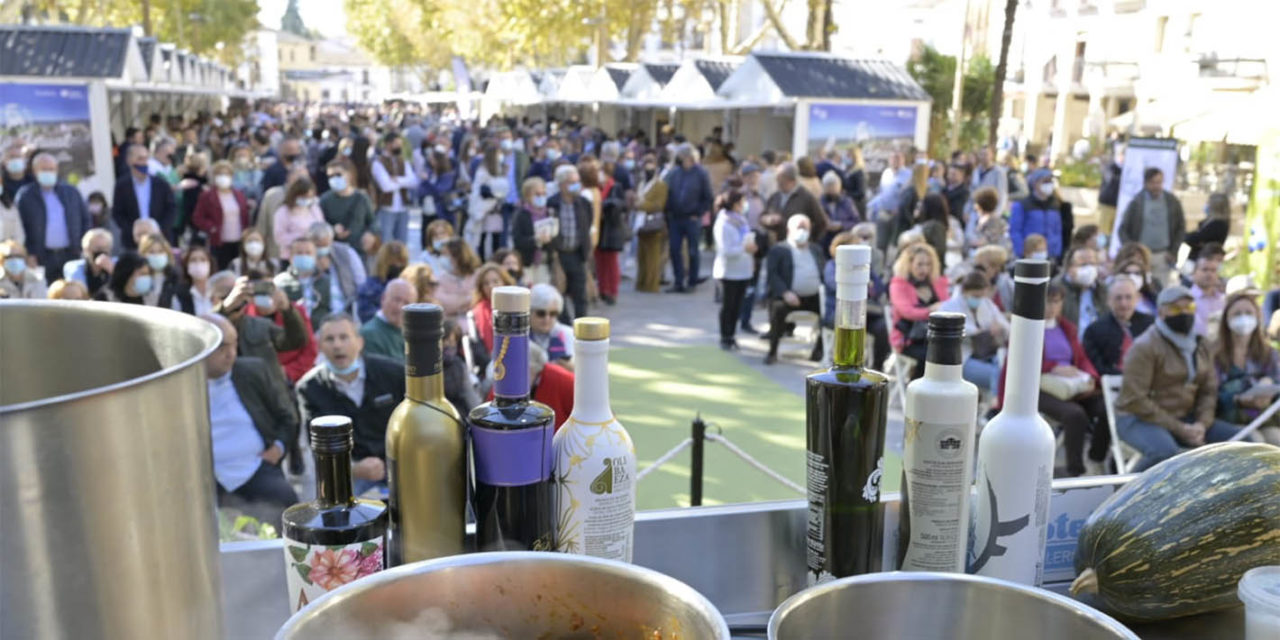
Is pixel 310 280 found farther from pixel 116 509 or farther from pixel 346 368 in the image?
pixel 116 509

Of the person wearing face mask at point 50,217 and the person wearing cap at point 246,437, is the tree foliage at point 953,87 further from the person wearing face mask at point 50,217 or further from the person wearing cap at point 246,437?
the person wearing cap at point 246,437

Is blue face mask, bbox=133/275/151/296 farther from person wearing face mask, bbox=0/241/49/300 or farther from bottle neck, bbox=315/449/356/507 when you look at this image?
bottle neck, bbox=315/449/356/507

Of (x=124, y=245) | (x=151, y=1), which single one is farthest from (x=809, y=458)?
(x=151, y=1)

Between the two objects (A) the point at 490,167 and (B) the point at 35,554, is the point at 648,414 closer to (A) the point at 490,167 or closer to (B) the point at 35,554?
(A) the point at 490,167

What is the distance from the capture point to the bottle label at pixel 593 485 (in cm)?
127

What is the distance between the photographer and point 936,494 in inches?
53.6

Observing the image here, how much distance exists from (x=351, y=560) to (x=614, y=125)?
2878cm

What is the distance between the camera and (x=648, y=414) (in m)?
7.15

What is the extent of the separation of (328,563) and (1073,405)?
5.29 metres

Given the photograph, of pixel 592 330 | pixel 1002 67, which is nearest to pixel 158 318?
pixel 592 330

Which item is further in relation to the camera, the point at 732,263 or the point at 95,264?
the point at 732,263

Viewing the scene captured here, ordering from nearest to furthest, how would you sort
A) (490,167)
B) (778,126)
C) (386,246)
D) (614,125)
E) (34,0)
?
(386,246) < (490,167) < (778,126) < (34,0) < (614,125)

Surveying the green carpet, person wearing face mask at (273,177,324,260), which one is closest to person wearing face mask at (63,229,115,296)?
person wearing face mask at (273,177,324,260)

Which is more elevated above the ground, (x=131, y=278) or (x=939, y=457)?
(x=939, y=457)
